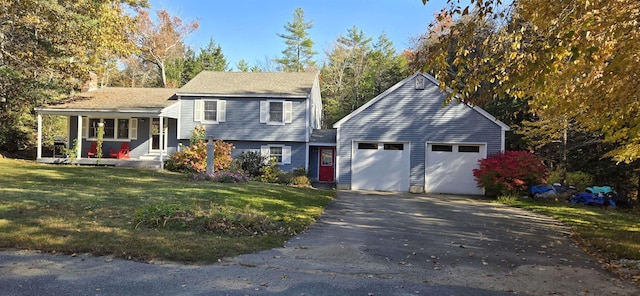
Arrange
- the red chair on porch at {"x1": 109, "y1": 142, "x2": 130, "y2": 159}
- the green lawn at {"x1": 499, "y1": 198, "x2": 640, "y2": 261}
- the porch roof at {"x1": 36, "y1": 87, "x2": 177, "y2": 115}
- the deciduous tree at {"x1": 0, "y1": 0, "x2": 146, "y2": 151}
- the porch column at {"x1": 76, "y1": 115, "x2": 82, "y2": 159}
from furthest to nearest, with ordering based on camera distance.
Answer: the red chair on porch at {"x1": 109, "y1": 142, "x2": 130, "y2": 159}
the porch roof at {"x1": 36, "y1": 87, "x2": 177, "y2": 115}
the porch column at {"x1": 76, "y1": 115, "x2": 82, "y2": 159}
the deciduous tree at {"x1": 0, "y1": 0, "x2": 146, "y2": 151}
the green lawn at {"x1": 499, "y1": 198, "x2": 640, "y2": 261}

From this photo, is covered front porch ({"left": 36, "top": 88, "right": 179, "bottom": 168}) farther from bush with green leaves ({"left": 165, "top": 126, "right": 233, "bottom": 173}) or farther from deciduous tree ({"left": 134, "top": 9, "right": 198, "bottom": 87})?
deciduous tree ({"left": 134, "top": 9, "right": 198, "bottom": 87})

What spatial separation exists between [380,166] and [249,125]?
6843 millimetres

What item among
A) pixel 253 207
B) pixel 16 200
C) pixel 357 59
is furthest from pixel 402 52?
pixel 16 200

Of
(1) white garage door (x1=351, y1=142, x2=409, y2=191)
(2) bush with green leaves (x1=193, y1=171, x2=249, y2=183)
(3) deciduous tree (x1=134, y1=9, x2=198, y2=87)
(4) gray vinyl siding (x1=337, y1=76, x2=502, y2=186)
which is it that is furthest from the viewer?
(3) deciduous tree (x1=134, y1=9, x2=198, y2=87)

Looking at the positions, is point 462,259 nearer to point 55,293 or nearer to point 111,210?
point 55,293

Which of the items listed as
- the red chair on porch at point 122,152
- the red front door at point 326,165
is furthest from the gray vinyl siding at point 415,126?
the red chair on porch at point 122,152

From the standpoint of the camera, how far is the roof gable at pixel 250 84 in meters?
21.1

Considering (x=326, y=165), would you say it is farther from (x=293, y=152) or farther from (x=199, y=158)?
(x=199, y=158)

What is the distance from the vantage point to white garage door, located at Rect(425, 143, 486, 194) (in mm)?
18391

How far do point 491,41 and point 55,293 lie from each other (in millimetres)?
6598

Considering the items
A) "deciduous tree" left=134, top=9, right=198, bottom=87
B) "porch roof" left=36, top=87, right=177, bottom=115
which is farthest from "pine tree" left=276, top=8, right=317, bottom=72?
"porch roof" left=36, top=87, right=177, bottom=115

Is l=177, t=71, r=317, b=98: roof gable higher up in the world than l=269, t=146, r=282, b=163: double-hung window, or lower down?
higher up

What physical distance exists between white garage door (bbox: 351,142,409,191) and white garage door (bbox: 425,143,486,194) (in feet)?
3.54

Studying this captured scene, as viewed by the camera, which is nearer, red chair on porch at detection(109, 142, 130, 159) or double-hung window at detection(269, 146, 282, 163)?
double-hung window at detection(269, 146, 282, 163)
